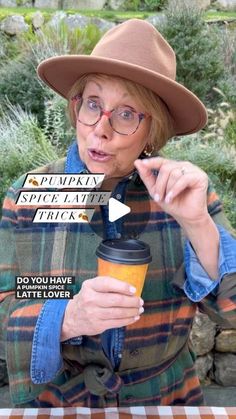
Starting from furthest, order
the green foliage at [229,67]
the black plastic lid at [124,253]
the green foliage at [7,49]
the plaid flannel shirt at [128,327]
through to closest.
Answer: the green foliage at [7,49] → the green foliage at [229,67] → the plaid flannel shirt at [128,327] → the black plastic lid at [124,253]

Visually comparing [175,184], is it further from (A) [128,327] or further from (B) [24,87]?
(B) [24,87]

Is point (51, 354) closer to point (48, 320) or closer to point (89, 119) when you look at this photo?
point (48, 320)

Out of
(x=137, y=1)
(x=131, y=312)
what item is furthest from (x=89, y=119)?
(x=137, y=1)

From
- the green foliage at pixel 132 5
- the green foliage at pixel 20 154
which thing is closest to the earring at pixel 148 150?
the green foliage at pixel 20 154

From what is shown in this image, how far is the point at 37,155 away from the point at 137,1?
7.00 meters

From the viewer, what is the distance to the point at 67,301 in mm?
776

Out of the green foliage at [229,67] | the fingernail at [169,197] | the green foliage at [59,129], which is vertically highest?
the fingernail at [169,197]

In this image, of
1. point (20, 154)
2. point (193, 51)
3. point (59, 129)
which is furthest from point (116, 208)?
point (193, 51)

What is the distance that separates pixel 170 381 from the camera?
3.47ft

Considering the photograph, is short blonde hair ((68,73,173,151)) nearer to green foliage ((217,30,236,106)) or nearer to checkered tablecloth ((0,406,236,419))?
checkered tablecloth ((0,406,236,419))

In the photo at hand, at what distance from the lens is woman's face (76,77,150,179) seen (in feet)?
2.64

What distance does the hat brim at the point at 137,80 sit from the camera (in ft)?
2.78

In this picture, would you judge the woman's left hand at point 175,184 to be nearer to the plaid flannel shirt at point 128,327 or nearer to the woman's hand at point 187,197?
the woman's hand at point 187,197

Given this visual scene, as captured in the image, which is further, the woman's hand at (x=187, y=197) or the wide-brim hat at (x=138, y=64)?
the wide-brim hat at (x=138, y=64)
